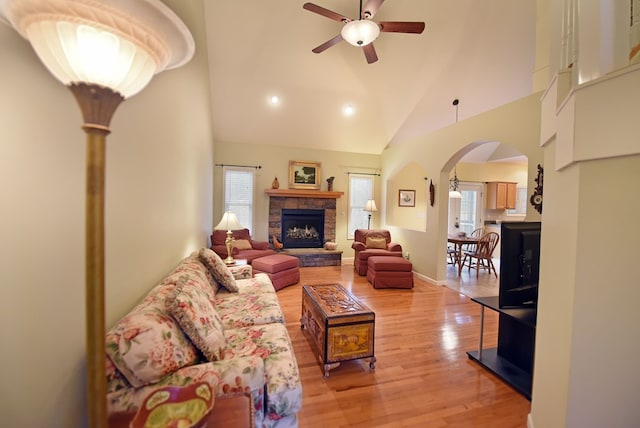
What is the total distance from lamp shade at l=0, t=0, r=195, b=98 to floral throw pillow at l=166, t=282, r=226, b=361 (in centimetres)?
113

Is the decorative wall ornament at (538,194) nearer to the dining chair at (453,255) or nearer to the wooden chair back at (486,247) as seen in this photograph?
the wooden chair back at (486,247)

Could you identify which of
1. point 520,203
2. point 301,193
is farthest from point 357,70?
point 520,203

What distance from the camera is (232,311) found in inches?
89.0

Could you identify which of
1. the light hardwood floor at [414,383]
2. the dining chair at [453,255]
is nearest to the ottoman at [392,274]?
the light hardwood floor at [414,383]

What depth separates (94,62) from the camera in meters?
0.61

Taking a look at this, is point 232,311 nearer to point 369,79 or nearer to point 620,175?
point 620,175

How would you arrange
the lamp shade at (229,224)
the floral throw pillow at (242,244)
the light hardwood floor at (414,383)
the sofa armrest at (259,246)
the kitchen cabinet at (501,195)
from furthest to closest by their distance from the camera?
the kitchen cabinet at (501,195) < the sofa armrest at (259,246) < the floral throw pillow at (242,244) < the lamp shade at (229,224) < the light hardwood floor at (414,383)

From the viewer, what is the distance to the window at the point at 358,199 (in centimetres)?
670

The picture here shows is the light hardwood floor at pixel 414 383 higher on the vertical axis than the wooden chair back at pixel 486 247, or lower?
lower

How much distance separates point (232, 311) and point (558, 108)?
2.57m

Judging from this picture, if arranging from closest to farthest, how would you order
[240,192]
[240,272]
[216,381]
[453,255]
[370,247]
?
[216,381]
[240,272]
[370,247]
[240,192]
[453,255]

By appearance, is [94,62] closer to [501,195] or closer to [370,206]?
[370,206]

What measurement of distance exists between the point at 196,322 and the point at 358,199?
566 centimetres

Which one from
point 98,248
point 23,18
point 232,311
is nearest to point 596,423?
point 98,248
